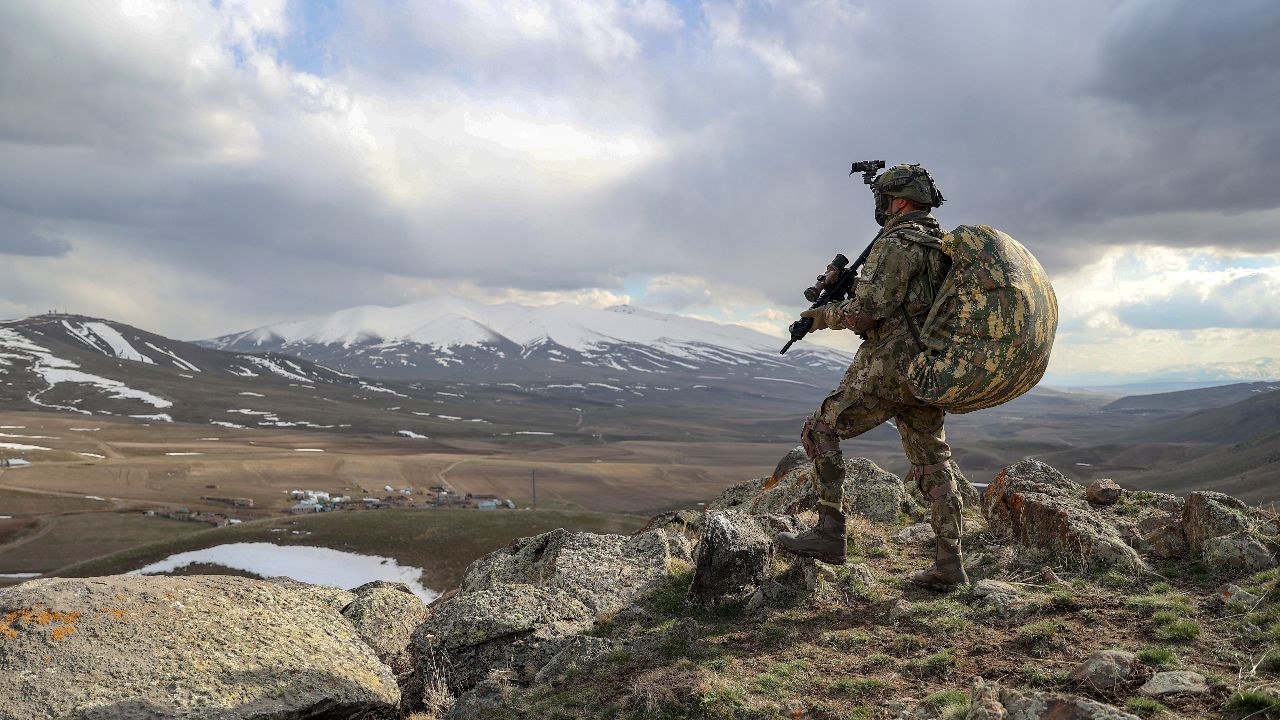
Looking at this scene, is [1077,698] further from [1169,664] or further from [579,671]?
[579,671]

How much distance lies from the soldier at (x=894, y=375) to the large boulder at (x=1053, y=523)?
6.37 ft

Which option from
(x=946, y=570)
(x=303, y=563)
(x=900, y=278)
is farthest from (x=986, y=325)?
(x=303, y=563)

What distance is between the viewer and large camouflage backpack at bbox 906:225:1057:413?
7.09 meters

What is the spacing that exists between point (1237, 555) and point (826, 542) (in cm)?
480

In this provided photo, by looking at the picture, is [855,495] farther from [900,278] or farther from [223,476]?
[223,476]

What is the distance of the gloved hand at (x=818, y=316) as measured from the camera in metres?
8.48

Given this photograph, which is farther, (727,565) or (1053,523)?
(1053,523)

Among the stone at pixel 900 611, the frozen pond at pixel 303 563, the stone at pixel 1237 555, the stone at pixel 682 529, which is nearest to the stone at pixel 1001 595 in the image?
the stone at pixel 900 611

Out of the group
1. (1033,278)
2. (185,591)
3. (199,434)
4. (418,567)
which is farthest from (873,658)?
(199,434)

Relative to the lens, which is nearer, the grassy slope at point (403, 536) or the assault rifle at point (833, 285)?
the assault rifle at point (833, 285)

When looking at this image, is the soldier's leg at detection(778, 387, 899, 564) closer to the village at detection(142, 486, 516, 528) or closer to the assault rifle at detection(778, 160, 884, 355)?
the assault rifle at detection(778, 160, 884, 355)

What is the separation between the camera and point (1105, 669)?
5.30 m

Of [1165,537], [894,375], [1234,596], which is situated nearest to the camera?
[1234,596]

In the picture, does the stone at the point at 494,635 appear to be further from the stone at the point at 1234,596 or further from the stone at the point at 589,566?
the stone at the point at 1234,596
